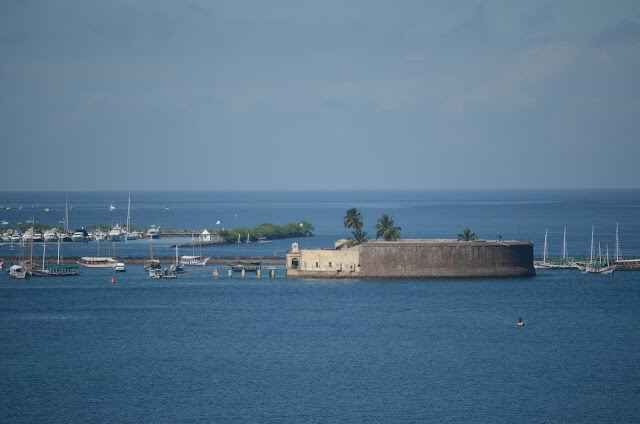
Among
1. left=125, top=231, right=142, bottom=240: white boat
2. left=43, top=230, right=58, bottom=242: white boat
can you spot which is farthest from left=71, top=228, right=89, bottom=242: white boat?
left=125, top=231, right=142, bottom=240: white boat

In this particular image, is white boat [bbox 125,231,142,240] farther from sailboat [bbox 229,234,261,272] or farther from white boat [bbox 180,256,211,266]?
sailboat [bbox 229,234,261,272]

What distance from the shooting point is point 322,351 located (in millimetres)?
71688

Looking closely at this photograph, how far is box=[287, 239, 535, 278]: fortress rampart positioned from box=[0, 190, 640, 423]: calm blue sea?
1980mm

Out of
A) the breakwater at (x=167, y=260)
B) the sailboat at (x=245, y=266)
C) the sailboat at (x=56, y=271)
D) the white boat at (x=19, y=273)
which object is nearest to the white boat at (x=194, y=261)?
the breakwater at (x=167, y=260)

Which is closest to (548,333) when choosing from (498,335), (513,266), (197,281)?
(498,335)

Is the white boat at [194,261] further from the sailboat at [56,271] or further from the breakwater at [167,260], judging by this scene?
the sailboat at [56,271]

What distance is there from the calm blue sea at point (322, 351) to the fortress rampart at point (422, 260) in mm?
1980

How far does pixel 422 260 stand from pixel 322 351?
36.2m

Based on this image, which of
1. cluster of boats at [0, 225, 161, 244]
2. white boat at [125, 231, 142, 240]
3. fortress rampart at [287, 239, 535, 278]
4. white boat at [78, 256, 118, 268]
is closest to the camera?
fortress rampart at [287, 239, 535, 278]

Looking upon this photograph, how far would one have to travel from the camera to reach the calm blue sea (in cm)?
5697

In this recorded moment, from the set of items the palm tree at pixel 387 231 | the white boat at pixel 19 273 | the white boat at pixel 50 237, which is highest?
the palm tree at pixel 387 231

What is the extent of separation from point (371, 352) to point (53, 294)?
44371 millimetres

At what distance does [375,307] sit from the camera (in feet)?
298

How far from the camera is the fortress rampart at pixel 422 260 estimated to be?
348 feet
